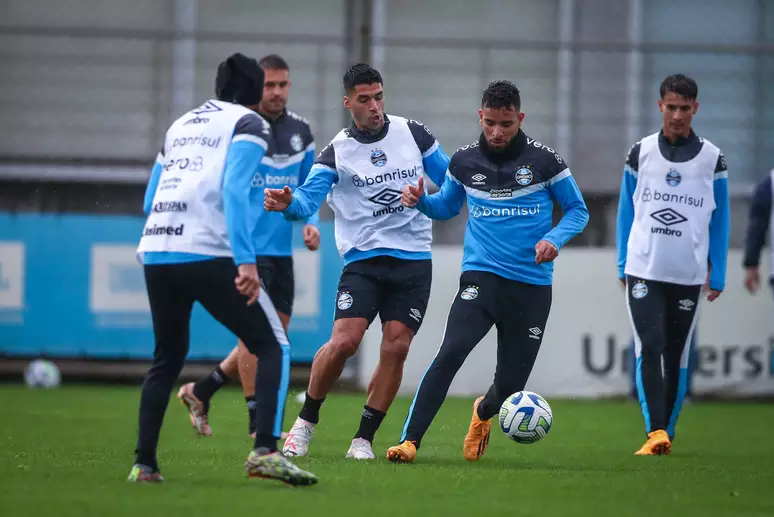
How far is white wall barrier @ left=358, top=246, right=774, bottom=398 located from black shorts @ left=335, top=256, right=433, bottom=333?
5.82 meters

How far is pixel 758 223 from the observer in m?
11.1

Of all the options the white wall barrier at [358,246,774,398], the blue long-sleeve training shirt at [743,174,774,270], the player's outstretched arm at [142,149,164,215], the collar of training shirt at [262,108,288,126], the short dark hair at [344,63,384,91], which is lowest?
the white wall barrier at [358,246,774,398]

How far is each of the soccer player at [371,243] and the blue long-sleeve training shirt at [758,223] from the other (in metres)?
3.95

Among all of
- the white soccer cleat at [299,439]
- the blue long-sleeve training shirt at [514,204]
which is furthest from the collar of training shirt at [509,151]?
the white soccer cleat at [299,439]

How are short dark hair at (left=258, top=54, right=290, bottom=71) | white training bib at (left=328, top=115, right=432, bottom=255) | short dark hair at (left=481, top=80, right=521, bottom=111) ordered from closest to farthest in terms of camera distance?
short dark hair at (left=481, top=80, right=521, bottom=111) < white training bib at (left=328, top=115, right=432, bottom=255) < short dark hair at (left=258, top=54, right=290, bottom=71)

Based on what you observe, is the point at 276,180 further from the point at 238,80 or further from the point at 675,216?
the point at 238,80

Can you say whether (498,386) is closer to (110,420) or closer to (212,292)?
(212,292)

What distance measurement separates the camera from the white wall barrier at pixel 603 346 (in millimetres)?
13883

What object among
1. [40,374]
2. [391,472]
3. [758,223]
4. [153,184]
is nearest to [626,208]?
[758,223]

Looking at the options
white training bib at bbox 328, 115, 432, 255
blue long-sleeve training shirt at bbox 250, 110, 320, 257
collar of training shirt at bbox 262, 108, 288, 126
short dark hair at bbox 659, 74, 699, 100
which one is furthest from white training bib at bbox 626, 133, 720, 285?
collar of training shirt at bbox 262, 108, 288, 126

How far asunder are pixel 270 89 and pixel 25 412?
12.3ft

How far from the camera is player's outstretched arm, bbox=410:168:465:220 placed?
7.86 m

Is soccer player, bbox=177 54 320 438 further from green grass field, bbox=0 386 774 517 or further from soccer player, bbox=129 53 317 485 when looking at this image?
soccer player, bbox=129 53 317 485

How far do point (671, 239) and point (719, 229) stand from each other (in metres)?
0.42
